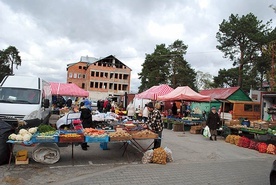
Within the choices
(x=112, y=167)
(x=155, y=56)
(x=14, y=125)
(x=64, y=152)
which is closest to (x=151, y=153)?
(x=112, y=167)

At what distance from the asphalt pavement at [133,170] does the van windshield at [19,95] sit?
253 cm

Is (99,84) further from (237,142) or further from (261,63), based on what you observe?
(237,142)

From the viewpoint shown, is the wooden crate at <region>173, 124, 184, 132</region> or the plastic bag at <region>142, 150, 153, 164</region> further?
the wooden crate at <region>173, 124, 184, 132</region>

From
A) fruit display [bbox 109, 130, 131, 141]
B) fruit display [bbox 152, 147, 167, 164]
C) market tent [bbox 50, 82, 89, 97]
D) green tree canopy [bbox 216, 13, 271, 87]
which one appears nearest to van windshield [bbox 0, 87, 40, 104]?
fruit display [bbox 109, 130, 131, 141]

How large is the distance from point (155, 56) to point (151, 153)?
45.6 metres

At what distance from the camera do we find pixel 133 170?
22.4 ft

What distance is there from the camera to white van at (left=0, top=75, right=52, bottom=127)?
395 inches

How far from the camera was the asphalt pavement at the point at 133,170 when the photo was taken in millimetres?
5926

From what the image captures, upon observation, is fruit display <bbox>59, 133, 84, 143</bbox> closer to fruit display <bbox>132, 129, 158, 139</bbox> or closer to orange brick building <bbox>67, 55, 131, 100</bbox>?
fruit display <bbox>132, 129, 158, 139</bbox>

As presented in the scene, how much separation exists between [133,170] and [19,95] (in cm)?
670

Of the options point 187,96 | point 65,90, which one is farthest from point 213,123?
point 65,90

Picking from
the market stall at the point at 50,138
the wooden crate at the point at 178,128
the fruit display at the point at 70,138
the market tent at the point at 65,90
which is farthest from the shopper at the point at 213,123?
the market tent at the point at 65,90

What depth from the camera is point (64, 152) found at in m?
8.62

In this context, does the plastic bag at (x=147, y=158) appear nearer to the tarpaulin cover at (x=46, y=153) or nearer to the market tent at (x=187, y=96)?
the tarpaulin cover at (x=46, y=153)
